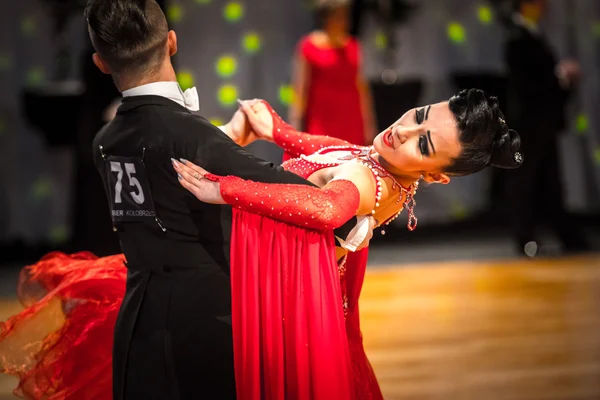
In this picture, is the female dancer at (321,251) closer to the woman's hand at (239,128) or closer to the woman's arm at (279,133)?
the woman's arm at (279,133)

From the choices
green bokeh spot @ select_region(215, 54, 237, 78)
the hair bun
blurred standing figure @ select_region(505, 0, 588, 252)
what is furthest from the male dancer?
green bokeh spot @ select_region(215, 54, 237, 78)

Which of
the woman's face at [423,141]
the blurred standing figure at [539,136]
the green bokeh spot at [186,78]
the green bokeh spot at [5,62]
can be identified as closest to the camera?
the woman's face at [423,141]

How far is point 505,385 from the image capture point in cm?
325

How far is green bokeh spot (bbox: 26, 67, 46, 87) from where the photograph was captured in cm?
589

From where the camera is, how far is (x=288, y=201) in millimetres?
1664

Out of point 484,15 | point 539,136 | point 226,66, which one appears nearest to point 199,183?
point 539,136

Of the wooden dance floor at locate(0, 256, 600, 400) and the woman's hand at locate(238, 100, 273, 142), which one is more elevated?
the woman's hand at locate(238, 100, 273, 142)

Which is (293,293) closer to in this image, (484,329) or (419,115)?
(419,115)

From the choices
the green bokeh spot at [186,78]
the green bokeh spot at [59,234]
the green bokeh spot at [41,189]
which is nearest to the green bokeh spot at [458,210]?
the green bokeh spot at [186,78]

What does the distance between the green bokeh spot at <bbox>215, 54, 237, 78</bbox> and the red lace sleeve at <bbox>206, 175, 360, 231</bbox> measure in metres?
5.02

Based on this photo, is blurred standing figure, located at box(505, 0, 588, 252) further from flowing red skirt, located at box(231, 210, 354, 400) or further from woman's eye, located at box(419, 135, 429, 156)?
flowing red skirt, located at box(231, 210, 354, 400)

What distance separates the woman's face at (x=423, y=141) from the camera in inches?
72.6

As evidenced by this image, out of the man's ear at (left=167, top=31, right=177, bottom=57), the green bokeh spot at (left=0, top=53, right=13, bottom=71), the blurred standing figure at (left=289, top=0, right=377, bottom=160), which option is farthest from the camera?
the green bokeh spot at (left=0, top=53, right=13, bottom=71)

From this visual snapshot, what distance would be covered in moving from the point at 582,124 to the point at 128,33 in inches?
238
